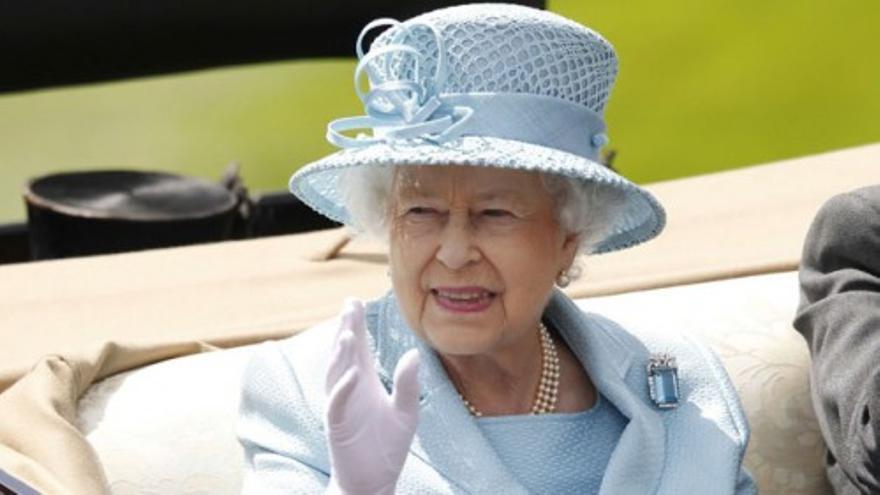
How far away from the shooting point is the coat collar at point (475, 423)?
2955 mm

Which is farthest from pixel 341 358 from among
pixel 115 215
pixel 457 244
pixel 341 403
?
pixel 115 215

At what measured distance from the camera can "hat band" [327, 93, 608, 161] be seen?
9.36ft

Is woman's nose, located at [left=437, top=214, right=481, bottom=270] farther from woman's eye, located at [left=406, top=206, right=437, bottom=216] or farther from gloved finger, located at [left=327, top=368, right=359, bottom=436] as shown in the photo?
gloved finger, located at [left=327, top=368, right=359, bottom=436]

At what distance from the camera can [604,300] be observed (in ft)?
11.9

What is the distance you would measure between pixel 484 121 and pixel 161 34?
3253 mm

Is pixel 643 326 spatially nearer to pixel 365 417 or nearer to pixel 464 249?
pixel 464 249

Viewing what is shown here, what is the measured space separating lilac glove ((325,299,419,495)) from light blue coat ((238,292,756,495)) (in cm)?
27

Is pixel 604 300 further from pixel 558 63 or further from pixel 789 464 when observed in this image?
pixel 558 63

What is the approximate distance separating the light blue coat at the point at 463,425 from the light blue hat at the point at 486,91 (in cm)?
26

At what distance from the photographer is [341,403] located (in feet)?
8.24

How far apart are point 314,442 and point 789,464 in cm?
97

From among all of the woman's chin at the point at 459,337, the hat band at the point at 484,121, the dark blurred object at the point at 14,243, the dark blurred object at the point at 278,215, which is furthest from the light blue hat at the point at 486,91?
the dark blurred object at the point at 14,243

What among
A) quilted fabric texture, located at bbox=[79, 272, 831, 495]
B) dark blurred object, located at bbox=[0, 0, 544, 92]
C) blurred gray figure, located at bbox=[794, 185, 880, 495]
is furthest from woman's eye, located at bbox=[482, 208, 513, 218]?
dark blurred object, located at bbox=[0, 0, 544, 92]

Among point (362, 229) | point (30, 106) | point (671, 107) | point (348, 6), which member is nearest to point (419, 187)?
point (362, 229)
